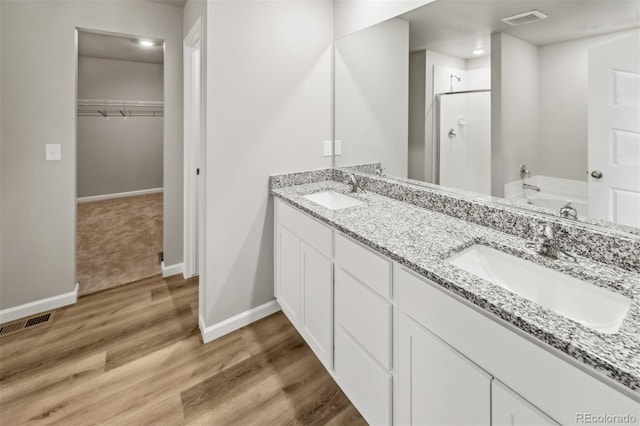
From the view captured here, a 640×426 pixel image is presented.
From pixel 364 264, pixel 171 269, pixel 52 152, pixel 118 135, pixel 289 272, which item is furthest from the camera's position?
pixel 118 135

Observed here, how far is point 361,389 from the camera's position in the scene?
4.42ft

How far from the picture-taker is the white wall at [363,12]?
1.79 m

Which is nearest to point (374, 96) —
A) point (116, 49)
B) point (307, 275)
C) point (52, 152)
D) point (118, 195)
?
point (307, 275)

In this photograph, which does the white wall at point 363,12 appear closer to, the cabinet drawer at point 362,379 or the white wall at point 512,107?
the white wall at point 512,107

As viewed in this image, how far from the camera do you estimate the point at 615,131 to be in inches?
41.8

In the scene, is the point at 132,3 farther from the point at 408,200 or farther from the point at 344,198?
the point at 408,200

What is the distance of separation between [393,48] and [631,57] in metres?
1.18

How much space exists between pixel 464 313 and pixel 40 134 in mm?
2811

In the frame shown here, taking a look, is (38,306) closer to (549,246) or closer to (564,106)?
(549,246)

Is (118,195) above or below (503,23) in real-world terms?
below

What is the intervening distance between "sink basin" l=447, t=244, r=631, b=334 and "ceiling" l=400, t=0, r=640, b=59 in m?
0.82

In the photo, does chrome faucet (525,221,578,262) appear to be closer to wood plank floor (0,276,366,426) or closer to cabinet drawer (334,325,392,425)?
cabinet drawer (334,325,392,425)

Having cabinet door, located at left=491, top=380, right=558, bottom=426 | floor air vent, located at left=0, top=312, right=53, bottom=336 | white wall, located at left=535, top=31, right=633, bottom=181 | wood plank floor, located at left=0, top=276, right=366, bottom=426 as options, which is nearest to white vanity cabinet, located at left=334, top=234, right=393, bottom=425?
wood plank floor, located at left=0, top=276, right=366, bottom=426

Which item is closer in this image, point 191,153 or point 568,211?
point 568,211
